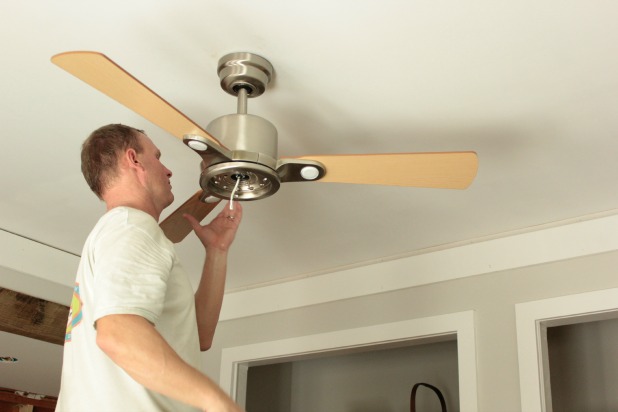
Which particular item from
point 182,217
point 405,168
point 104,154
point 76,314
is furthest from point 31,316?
point 405,168

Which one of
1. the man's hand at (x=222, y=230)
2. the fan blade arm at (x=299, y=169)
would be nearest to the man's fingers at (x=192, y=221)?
the man's hand at (x=222, y=230)

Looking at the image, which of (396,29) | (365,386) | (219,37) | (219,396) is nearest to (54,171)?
(219,37)

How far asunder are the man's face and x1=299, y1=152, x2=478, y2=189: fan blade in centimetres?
37

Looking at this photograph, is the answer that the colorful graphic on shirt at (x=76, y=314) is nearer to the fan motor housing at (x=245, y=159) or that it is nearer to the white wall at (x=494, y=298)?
the fan motor housing at (x=245, y=159)

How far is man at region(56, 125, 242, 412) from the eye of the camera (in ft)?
4.73

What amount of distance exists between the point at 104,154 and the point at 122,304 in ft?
1.73

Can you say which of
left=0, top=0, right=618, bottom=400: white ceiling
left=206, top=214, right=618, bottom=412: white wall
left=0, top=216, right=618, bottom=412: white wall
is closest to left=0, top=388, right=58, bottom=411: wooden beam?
left=0, top=216, right=618, bottom=412: white wall

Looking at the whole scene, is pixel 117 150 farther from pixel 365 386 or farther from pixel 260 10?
pixel 365 386

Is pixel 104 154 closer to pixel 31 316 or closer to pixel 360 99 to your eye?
pixel 360 99

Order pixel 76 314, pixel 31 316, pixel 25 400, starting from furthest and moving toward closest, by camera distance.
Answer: pixel 25 400 → pixel 31 316 → pixel 76 314

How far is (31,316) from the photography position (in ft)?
11.3

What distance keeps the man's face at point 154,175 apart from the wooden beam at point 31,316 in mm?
1700

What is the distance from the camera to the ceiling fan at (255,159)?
1970mm

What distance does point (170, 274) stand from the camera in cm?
167
